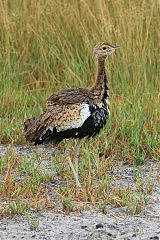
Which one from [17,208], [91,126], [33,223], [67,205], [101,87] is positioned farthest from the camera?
[101,87]

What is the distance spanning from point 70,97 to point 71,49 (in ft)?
9.04

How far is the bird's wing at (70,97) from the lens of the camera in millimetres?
5680

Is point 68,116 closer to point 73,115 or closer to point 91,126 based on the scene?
point 73,115

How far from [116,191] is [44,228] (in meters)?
0.77

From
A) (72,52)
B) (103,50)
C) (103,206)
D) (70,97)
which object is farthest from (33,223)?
(72,52)

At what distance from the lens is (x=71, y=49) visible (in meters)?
8.41

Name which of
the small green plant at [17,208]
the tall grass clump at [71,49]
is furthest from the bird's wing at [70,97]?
the tall grass clump at [71,49]

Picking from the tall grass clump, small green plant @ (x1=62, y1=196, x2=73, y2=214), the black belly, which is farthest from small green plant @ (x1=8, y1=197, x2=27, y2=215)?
the tall grass clump

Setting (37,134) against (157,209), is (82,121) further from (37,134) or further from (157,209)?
(157,209)

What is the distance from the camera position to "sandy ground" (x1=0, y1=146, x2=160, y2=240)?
190 inches

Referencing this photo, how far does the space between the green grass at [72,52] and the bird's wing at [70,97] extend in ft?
4.42

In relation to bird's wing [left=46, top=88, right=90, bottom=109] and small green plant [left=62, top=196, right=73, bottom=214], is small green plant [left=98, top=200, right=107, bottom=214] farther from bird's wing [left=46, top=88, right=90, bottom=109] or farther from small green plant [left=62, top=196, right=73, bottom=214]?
bird's wing [left=46, top=88, right=90, bottom=109]

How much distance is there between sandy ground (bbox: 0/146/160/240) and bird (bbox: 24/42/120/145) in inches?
24.1

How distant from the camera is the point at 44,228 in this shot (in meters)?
4.94
